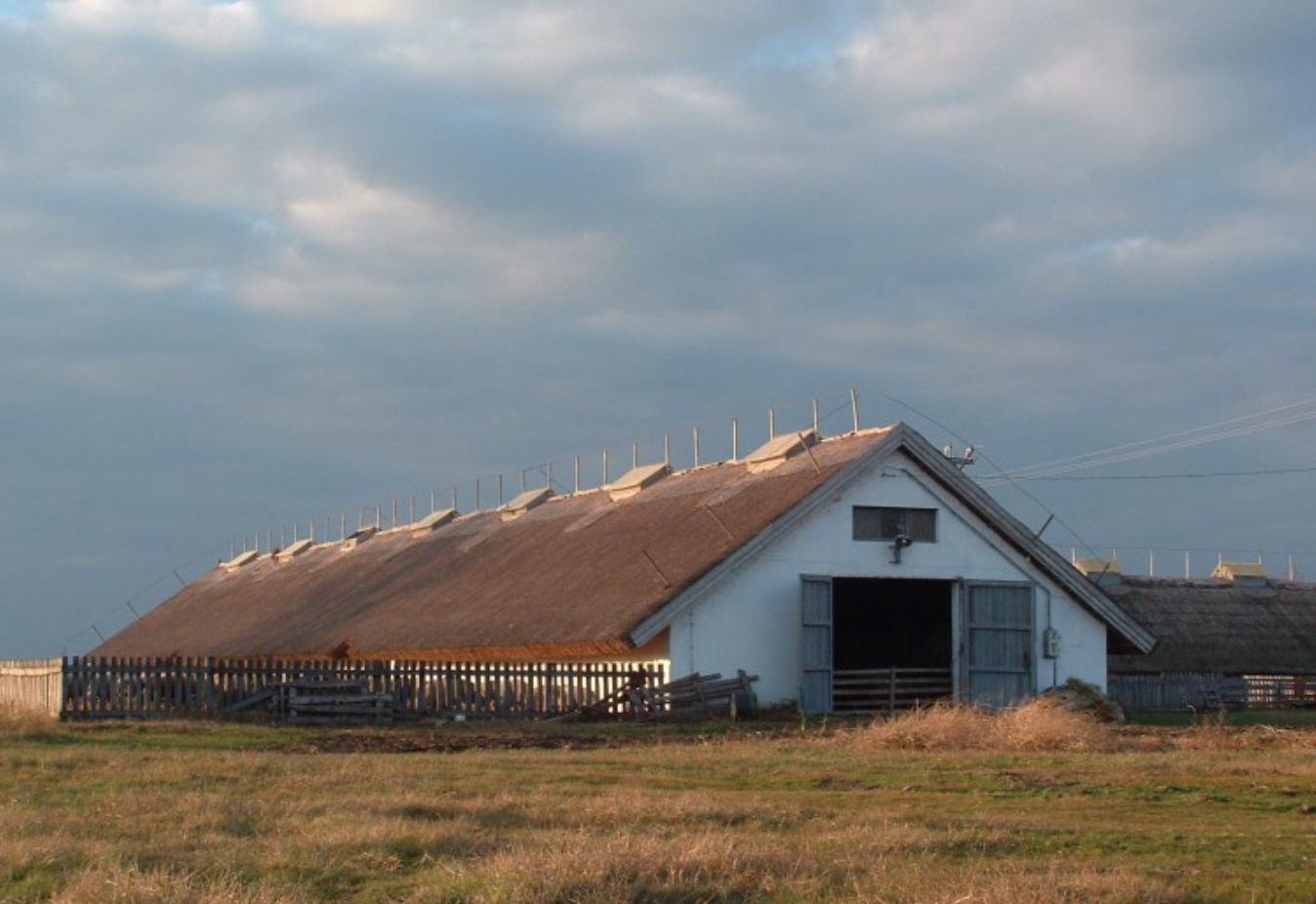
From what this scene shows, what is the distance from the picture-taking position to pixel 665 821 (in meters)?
13.7

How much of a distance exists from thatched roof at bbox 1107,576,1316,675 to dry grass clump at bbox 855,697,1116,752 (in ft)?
88.5

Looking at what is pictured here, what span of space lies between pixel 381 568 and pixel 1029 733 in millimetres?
32251

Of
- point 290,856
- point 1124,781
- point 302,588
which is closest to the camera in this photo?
point 290,856

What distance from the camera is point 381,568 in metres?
52.9

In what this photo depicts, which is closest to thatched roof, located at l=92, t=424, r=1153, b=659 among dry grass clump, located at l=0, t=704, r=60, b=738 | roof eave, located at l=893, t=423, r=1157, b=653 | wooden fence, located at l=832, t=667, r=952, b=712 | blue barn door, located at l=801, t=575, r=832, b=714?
roof eave, located at l=893, t=423, r=1157, b=653

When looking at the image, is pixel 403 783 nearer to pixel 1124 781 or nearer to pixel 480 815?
pixel 480 815

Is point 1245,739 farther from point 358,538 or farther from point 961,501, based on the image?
point 358,538

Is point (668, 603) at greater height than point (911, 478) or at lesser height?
A: lesser

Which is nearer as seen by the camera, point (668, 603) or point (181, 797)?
point (181, 797)

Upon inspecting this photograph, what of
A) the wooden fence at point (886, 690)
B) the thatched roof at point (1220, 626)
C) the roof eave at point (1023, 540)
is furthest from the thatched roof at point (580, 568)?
the thatched roof at point (1220, 626)

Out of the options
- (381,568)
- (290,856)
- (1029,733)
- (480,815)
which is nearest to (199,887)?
(290,856)

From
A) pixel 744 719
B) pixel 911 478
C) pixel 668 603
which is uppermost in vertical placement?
pixel 911 478

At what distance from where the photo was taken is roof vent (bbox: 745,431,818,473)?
3866cm

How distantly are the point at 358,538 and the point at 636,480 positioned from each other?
65.6ft
